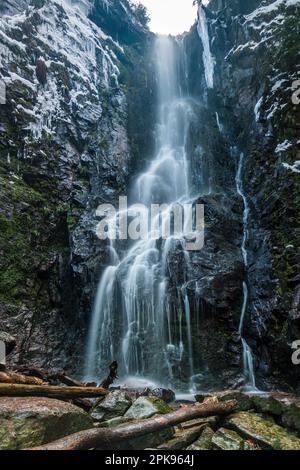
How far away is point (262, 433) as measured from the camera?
15.4 feet

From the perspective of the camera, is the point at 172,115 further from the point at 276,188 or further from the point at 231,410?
the point at 231,410

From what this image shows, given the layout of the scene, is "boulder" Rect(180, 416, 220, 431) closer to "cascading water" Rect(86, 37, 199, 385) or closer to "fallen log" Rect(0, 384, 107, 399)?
"fallen log" Rect(0, 384, 107, 399)

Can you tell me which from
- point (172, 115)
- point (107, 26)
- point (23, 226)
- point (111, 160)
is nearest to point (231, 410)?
point (23, 226)

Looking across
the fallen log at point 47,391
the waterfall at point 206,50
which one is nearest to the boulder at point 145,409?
the fallen log at point 47,391

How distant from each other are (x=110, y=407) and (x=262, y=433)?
242 cm

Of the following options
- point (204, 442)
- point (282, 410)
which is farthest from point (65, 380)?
point (282, 410)

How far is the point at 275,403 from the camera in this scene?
5.99m

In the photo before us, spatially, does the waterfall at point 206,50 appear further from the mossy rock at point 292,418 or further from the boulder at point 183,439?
the boulder at point 183,439

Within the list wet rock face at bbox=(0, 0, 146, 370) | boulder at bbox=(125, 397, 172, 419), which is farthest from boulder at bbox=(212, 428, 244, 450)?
wet rock face at bbox=(0, 0, 146, 370)

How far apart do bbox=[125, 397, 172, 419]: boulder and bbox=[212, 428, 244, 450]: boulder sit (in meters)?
0.93

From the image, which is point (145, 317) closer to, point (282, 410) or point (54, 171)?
point (282, 410)

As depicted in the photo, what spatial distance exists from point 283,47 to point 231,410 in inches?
752

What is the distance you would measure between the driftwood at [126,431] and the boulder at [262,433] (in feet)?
1.33

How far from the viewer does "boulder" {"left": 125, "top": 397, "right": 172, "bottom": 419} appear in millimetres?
5016
